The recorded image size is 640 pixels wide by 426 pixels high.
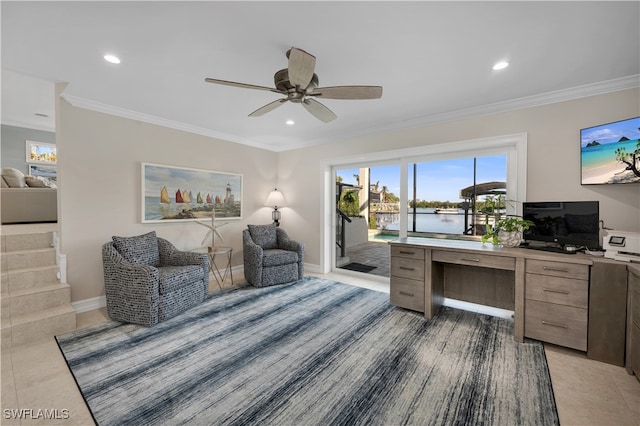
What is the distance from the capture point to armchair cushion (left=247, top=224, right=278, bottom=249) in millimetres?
4383

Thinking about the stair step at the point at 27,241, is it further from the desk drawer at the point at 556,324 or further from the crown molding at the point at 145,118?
the desk drawer at the point at 556,324

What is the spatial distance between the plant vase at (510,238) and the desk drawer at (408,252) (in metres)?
0.83

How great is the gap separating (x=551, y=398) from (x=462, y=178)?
2.52 metres

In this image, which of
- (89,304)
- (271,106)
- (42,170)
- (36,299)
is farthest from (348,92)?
(42,170)

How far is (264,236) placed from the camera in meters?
4.46

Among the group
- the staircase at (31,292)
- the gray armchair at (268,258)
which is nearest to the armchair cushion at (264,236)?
the gray armchair at (268,258)

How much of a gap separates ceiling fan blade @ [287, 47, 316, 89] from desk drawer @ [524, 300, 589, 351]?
2738mm

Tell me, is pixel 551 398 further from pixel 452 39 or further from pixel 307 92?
pixel 307 92

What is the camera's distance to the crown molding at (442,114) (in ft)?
8.39

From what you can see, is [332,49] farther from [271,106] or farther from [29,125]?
[29,125]

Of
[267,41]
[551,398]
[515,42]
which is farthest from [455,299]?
[267,41]

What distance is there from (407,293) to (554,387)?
1405 millimetres

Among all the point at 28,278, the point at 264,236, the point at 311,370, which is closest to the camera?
the point at 311,370

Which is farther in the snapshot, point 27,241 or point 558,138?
point 27,241
